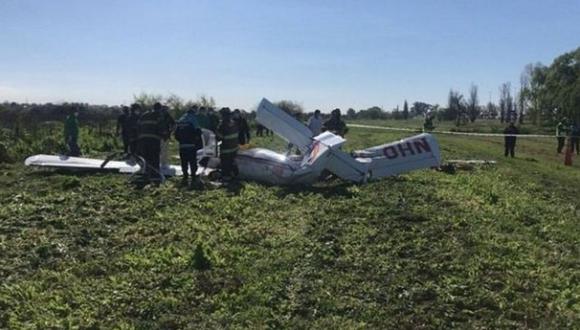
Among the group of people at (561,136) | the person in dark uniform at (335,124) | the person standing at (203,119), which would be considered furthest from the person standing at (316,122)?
the group of people at (561,136)

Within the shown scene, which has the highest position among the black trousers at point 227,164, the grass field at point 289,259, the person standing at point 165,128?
the person standing at point 165,128

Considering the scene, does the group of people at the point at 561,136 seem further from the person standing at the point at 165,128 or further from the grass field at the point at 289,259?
the person standing at the point at 165,128

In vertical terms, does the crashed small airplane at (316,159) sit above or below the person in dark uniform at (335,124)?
below

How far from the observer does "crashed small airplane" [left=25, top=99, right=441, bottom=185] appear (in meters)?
14.3

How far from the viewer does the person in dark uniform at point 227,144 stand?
1520 centimetres

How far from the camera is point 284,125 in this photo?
15.8 m

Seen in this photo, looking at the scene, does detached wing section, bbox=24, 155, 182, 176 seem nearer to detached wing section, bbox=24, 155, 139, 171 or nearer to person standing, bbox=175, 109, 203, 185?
detached wing section, bbox=24, 155, 139, 171

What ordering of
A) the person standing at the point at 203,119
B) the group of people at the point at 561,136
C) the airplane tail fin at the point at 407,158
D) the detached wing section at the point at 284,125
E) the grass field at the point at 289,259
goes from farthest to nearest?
the group of people at the point at 561,136, the person standing at the point at 203,119, the detached wing section at the point at 284,125, the airplane tail fin at the point at 407,158, the grass field at the point at 289,259

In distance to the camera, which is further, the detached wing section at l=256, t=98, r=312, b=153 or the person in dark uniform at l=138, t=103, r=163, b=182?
the detached wing section at l=256, t=98, r=312, b=153

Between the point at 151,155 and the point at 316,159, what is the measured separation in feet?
12.1

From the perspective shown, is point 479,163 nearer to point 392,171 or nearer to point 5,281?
point 392,171

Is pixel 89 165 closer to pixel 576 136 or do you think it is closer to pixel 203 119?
pixel 203 119

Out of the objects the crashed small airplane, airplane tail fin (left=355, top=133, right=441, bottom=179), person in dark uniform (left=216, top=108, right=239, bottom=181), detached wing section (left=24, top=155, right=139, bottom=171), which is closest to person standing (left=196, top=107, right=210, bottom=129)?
detached wing section (left=24, top=155, right=139, bottom=171)

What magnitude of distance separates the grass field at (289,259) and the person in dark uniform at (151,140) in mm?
1704
